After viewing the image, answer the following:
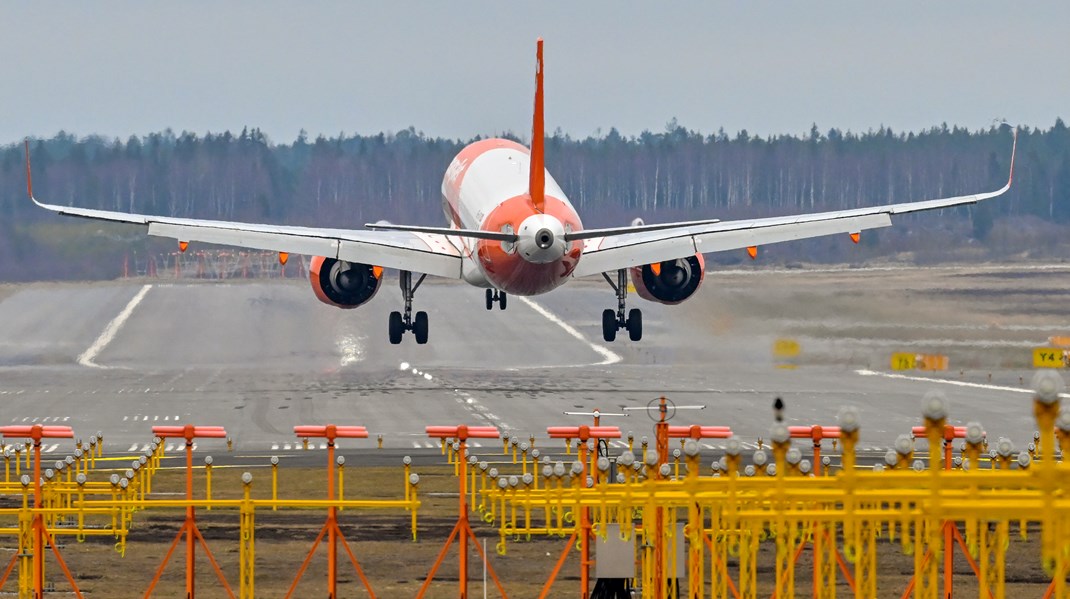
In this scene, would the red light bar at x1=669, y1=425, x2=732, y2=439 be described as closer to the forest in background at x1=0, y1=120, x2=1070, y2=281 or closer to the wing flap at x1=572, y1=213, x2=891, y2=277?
the wing flap at x1=572, y1=213, x2=891, y2=277

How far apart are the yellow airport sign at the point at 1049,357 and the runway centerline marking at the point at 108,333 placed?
45104mm

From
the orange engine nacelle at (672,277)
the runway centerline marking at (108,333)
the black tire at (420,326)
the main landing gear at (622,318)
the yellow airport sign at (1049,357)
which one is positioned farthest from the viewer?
the runway centerline marking at (108,333)

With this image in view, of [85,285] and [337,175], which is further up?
[337,175]

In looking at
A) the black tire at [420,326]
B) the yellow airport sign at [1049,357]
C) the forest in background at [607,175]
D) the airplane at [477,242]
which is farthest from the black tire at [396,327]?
the forest in background at [607,175]

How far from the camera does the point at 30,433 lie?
32.8 m

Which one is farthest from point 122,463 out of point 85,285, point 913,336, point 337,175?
point 337,175

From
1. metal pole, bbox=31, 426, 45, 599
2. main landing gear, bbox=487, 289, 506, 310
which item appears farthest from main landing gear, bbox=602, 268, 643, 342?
metal pole, bbox=31, 426, 45, 599

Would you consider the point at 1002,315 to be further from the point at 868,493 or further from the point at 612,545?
the point at 868,493

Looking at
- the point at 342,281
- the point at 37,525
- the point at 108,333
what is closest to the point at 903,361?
the point at 342,281

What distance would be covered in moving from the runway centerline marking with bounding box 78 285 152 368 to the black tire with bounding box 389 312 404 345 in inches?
1065

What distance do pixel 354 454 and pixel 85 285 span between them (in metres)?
57.2

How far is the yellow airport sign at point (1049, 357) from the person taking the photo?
87625 millimetres

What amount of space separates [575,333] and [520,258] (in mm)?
50572

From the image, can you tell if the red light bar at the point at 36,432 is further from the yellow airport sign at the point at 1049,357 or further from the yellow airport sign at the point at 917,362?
the yellow airport sign at the point at 1049,357
